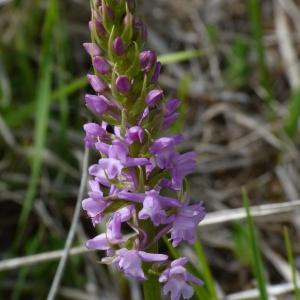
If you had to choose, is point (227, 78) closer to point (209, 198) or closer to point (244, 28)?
point (244, 28)

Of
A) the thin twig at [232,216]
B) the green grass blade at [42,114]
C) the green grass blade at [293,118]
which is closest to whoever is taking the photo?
the thin twig at [232,216]

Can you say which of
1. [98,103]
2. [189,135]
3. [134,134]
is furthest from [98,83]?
[189,135]

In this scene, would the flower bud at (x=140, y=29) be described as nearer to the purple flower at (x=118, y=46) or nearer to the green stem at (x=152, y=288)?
the purple flower at (x=118, y=46)

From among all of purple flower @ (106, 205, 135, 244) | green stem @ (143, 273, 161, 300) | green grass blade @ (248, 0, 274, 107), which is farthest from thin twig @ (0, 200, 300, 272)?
green grass blade @ (248, 0, 274, 107)

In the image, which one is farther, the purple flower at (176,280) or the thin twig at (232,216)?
the thin twig at (232,216)

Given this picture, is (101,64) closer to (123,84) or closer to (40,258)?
(123,84)

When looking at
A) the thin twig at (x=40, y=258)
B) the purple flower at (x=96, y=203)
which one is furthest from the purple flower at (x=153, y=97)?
the thin twig at (x=40, y=258)

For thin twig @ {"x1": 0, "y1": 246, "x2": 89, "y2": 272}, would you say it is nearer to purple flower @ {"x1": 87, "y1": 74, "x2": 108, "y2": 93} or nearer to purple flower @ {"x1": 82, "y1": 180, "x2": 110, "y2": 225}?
purple flower @ {"x1": 82, "y1": 180, "x2": 110, "y2": 225}
